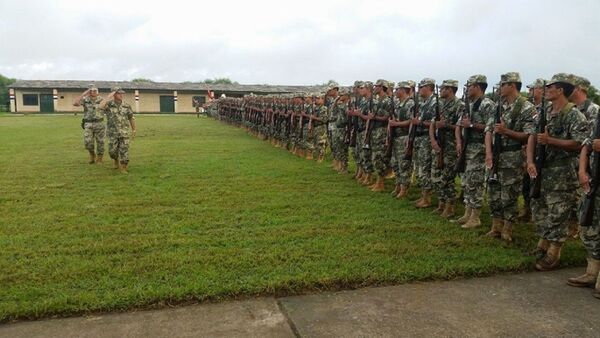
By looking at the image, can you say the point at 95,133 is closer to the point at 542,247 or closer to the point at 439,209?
the point at 439,209

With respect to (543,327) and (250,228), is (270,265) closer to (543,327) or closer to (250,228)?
(250,228)

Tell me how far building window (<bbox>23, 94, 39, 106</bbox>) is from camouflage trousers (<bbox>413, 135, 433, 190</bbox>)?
4823 cm

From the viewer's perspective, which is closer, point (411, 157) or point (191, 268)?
point (191, 268)

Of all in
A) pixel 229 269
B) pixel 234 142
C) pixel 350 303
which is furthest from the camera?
pixel 234 142

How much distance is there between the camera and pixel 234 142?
17656mm

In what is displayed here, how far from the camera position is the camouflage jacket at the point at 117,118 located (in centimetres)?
1027

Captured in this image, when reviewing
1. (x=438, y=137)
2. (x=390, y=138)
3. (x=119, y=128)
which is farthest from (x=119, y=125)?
(x=438, y=137)

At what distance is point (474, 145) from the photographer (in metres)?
6.11

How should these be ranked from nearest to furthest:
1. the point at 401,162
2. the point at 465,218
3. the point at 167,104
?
1. the point at 465,218
2. the point at 401,162
3. the point at 167,104

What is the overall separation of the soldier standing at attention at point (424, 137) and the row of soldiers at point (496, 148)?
15 millimetres

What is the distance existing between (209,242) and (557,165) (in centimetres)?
359

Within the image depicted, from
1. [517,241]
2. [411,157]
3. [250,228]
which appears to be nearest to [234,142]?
[411,157]

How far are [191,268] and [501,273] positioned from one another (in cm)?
291

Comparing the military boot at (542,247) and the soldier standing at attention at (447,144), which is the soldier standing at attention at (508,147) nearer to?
the military boot at (542,247)
